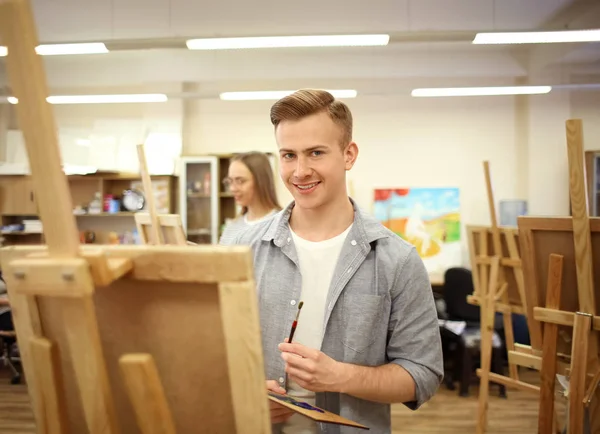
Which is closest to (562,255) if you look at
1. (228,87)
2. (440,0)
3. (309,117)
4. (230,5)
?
(309,117)

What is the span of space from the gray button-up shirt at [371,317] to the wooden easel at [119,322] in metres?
0.52

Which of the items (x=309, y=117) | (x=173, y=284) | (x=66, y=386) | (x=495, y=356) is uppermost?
(x=309, y=117)

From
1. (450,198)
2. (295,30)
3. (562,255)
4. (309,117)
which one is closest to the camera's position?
(309,117)

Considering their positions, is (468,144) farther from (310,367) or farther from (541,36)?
(310,367)

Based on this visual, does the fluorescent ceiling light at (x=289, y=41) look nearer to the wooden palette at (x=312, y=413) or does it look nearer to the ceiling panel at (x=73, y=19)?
the ceiling panel at (x=73, y=19)

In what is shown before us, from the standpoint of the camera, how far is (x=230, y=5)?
526 cm

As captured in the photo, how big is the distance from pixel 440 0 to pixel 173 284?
531cm

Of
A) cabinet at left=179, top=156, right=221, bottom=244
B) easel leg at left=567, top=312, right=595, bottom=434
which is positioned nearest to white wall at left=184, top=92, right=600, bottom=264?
cabinet at left=179, top=156, right=221, bottom=244

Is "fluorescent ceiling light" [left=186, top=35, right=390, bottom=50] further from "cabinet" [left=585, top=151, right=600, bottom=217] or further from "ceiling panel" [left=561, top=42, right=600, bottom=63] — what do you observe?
"ceiling panel" [left=561, top=42, right=600, bottom=63]

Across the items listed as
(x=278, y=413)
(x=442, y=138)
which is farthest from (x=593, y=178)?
(x=278, y=413)

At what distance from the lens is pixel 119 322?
76 centimetres

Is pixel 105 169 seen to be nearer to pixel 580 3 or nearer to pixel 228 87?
pixel 228 87

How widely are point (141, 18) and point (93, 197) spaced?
2798 mm

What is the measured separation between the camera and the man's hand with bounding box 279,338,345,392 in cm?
101
